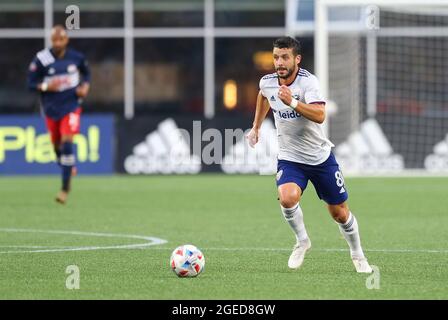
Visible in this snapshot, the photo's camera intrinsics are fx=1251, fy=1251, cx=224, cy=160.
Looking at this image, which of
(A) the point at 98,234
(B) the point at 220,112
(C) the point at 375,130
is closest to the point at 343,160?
(C) the point at 375,130

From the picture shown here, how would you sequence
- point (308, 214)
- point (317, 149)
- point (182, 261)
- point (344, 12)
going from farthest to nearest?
point (344, 12) → point (308, 214) → point (317, 149) → point (182, 261)

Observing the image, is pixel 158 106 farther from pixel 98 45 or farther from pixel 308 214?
pixel 308 214

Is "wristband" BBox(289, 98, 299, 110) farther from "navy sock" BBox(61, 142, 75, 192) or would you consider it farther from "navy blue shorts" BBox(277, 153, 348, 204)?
"navy sock" BBox(61, 142, 75, 192)

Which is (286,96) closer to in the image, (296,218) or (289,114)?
(289,114)

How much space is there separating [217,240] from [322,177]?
276 centimetres

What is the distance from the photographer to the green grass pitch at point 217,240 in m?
8.56

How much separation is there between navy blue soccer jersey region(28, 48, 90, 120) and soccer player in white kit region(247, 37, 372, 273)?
24.8ft

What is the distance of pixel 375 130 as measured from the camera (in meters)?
24.1

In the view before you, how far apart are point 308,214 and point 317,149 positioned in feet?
19.6

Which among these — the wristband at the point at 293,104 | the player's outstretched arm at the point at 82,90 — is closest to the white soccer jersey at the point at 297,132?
the wristband at the point at 293,104

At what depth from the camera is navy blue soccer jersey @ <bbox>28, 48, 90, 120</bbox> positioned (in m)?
17.2

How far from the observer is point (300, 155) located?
389 inches

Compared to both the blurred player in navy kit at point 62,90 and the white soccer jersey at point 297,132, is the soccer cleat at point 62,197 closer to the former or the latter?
the blurred player in navy kit at point 62,90

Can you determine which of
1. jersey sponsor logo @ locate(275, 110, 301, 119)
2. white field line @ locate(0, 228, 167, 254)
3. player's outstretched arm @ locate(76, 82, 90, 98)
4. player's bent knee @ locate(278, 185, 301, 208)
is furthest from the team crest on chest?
player's bent knee @ locate(278, 185, 301, 208)
